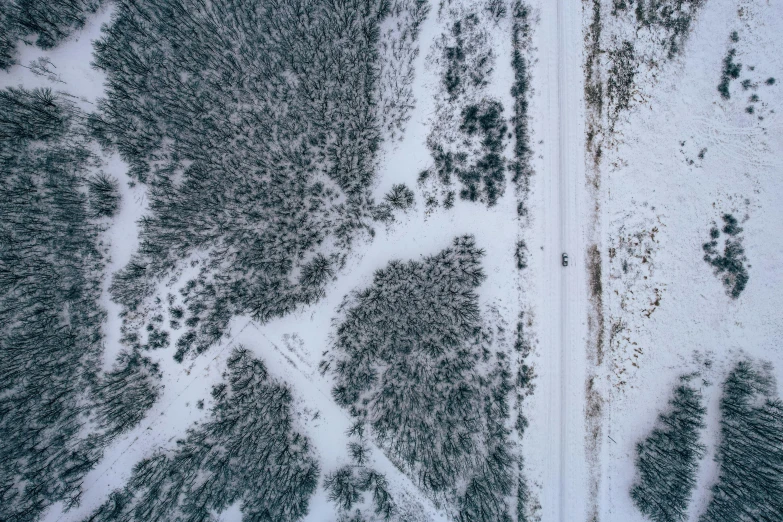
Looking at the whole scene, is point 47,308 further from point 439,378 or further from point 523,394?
point 523,394

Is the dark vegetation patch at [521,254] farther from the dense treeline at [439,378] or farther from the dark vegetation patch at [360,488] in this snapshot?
the dark vegetation patch at [360,488]

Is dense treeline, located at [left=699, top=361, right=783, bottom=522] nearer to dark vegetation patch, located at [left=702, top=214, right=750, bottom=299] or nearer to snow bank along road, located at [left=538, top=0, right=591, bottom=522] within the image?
dark vegetation patch, located at [left=702, top=214, right=750, bottom=299]

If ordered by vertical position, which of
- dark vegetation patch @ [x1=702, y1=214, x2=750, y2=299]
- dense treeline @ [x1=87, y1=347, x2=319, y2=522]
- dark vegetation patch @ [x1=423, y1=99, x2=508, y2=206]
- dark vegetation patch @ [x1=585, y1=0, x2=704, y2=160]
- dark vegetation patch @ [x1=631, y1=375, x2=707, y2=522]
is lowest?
dark vegetation patch @ [x1=631, y1=375, x2=707, y2=522]

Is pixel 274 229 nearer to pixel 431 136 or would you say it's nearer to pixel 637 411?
pixel 431 136

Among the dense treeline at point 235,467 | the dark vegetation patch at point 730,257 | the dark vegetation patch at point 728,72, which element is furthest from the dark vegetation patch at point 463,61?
the dense treeline at point 235,467

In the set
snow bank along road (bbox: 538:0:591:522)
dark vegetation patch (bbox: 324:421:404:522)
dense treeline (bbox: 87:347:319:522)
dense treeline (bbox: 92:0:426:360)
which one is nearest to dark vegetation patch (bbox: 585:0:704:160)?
snow bank along road (bbox: 538:0:591:522)

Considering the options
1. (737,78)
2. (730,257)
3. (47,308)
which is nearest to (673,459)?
(730,257)
